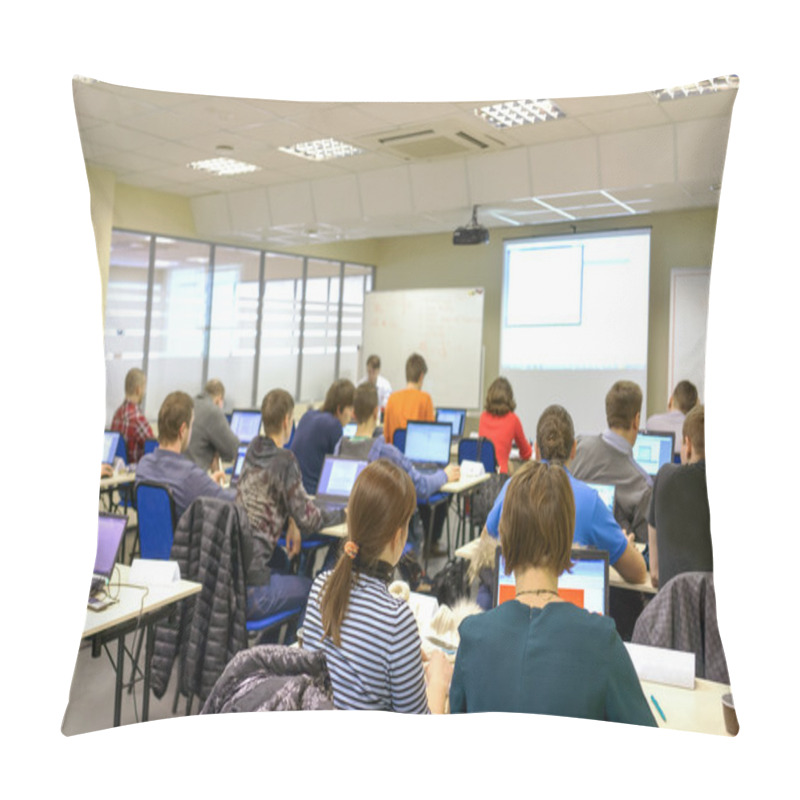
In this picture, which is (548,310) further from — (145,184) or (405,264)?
(405,264)

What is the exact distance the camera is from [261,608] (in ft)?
9.62

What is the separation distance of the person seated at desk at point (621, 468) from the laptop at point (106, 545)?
2010mm

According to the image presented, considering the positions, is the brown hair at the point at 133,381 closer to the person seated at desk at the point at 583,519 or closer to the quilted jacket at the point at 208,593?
the quilted jacket at the point at 208,593

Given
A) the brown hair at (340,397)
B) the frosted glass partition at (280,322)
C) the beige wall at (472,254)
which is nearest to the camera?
the brown hair at (340,397)

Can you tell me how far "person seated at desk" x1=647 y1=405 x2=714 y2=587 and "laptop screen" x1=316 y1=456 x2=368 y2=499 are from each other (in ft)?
5.74

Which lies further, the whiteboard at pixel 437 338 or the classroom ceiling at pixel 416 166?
the whiteboard at pixel 437 338

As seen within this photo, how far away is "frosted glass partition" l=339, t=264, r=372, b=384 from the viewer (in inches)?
345

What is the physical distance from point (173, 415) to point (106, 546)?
2.73ft

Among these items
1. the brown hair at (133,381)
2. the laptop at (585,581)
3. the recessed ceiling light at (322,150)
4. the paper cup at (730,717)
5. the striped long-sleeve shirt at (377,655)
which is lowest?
the paper cup at (730,717)

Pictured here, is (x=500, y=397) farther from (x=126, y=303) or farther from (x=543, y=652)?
(x=126, y=303)

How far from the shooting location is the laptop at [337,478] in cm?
388

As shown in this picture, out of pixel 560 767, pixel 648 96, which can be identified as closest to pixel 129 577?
pixel 560 767

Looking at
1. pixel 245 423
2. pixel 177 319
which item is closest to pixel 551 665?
pixel 245 423

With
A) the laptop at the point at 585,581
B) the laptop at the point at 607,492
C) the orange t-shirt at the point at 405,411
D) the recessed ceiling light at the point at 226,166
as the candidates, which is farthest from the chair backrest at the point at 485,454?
the laptop at the point at 585,581
